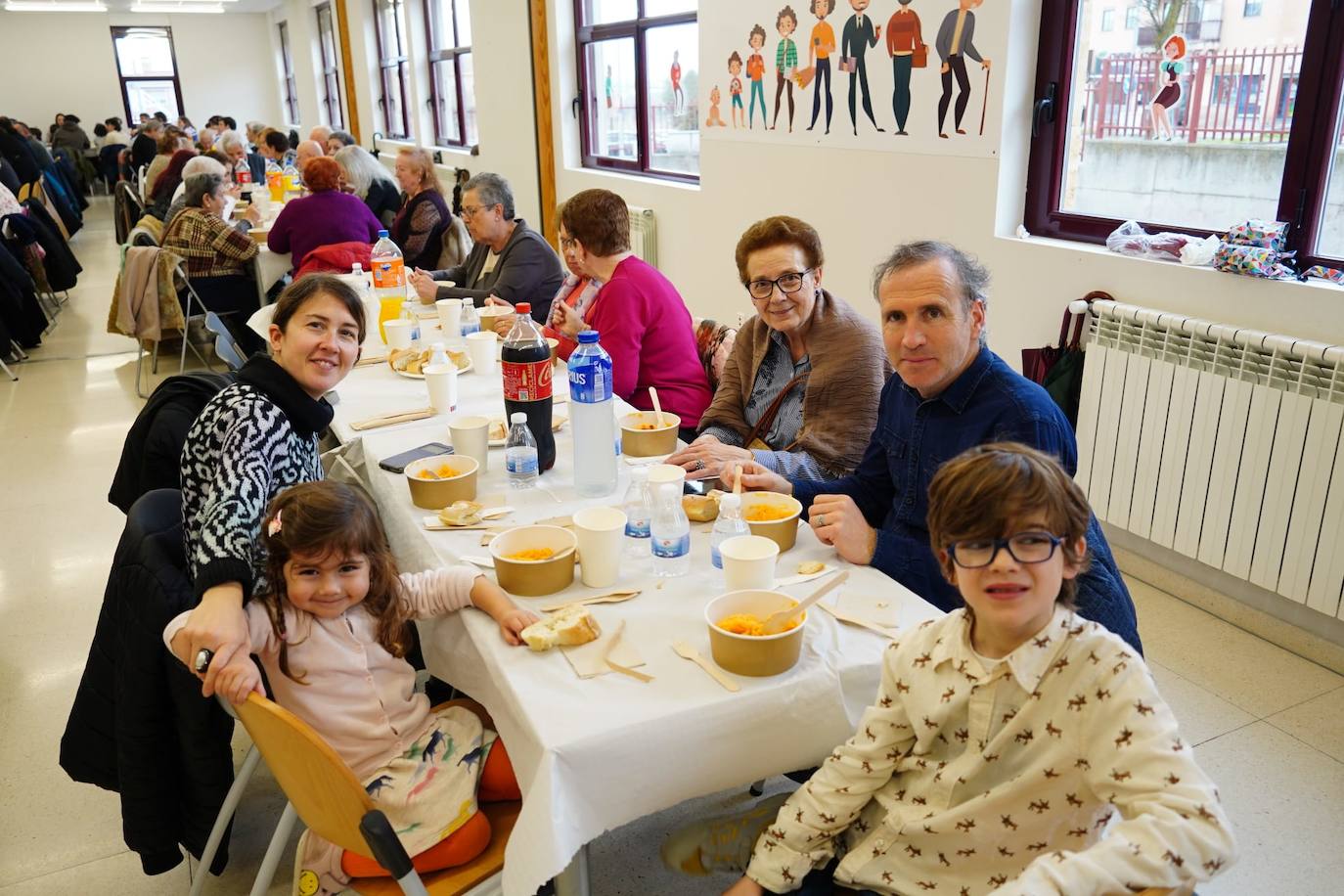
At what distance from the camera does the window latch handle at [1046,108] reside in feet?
10.5

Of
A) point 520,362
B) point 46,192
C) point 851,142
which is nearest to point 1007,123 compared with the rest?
point 851,142

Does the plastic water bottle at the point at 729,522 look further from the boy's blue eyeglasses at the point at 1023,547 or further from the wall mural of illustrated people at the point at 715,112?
the wall mural of illustrated people at the point at 715,112

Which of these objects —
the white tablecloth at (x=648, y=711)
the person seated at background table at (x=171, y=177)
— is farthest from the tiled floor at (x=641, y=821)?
the person seated at background table at (x=171, y=177)

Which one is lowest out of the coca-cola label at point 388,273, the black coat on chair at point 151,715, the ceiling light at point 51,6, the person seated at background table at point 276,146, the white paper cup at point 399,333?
the black coat on chair at point 151,715

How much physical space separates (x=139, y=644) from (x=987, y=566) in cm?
127

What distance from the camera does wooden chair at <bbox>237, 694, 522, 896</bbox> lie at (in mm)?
1136

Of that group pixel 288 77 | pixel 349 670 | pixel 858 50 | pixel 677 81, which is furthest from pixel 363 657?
pixel 288 77

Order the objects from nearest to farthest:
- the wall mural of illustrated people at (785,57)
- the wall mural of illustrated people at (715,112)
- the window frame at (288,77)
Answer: the wall mural of illustrated people at (785,57) < the wall mural of illustrated people at (715,112) < the window frame at (288,77)

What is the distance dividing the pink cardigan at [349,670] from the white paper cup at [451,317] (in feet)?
6.12

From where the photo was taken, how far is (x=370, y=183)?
244 inches

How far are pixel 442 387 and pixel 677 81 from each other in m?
3.78

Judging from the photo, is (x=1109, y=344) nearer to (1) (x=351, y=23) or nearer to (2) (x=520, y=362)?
(2) (x=520, y=362)

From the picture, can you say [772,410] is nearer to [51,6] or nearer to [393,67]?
[393,67]

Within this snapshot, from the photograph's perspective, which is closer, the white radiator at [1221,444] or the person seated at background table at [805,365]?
the person seated at background table at [805,365]
